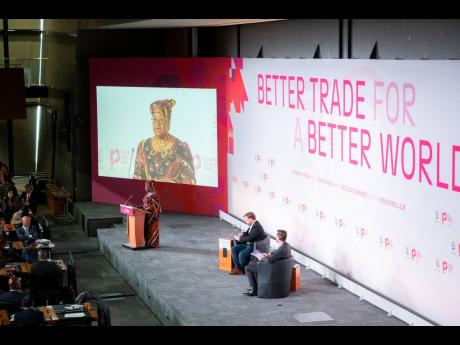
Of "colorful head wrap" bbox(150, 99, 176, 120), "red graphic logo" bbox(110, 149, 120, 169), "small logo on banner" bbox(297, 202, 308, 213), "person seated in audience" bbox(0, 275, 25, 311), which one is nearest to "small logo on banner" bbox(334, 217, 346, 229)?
"small logo on banner" bbox(297, 202, 308, 213)

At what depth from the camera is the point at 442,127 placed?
29.5 feet

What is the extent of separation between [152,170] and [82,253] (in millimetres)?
2412

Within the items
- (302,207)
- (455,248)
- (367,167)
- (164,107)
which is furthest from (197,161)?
(455,248)

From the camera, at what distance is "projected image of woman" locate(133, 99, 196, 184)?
54.6ft

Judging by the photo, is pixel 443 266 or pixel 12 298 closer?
pixel 443 266

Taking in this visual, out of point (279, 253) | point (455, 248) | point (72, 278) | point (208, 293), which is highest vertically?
point (455, 248)

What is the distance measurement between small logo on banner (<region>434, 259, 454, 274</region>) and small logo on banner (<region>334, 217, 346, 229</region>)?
248cm

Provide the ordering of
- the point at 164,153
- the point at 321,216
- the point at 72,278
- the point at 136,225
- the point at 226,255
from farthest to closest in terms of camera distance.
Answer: the point at 164,153
the point at 136,225
the point at 226,255
the point at 321,216
the point at 72,278

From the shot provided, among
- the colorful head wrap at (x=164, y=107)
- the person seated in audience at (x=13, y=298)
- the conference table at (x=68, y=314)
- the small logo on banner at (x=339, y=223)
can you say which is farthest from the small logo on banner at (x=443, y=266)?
the colorful head wrap at (x=164, y=107)

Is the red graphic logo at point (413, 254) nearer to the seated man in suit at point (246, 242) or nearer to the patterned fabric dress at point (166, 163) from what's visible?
the seated man in suit at point (246, 242)

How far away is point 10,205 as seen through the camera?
15.7m

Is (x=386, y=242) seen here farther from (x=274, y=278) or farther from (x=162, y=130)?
(x=162, y=130)

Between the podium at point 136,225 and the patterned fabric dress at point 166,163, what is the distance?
106 inches

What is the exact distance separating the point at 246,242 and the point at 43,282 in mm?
2942
